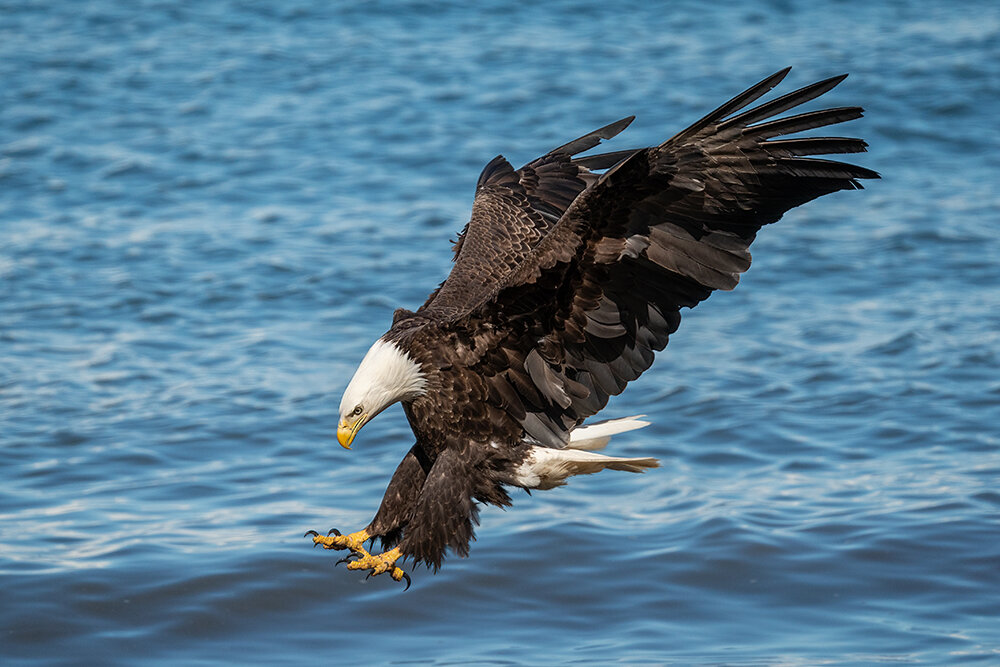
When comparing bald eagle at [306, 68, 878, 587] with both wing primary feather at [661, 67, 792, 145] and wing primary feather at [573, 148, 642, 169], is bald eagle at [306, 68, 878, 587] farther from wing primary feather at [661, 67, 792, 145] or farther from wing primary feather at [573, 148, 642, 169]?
wing primary feather at [573, 148, 642, 169]

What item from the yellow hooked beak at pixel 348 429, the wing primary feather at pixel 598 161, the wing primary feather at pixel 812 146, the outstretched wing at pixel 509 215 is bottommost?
the yellow hooked beak at pixel 348 429

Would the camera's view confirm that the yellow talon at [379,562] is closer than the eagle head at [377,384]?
No

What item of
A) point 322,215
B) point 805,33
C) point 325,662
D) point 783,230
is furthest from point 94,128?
point 325,662

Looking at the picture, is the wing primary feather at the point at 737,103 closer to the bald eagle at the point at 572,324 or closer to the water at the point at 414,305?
the bald eagle at the point at 572,324

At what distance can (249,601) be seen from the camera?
586 centimetres

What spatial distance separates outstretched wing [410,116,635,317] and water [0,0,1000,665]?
5.01 ft

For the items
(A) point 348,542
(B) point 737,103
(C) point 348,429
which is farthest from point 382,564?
(B) point 737,103

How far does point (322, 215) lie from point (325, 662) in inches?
216

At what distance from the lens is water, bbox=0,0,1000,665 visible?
578cm

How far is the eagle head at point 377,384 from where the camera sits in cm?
424

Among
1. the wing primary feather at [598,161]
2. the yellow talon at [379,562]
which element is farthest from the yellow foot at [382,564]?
the wing primary feather at [598,161]

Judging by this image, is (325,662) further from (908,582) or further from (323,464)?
(908,582)

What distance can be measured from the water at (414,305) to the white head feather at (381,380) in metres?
1.58

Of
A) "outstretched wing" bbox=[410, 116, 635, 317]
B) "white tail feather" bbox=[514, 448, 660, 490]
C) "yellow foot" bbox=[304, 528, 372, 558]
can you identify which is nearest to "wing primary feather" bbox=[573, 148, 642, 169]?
"outstretched wing" bbox=[410, 116, 635, 317]
